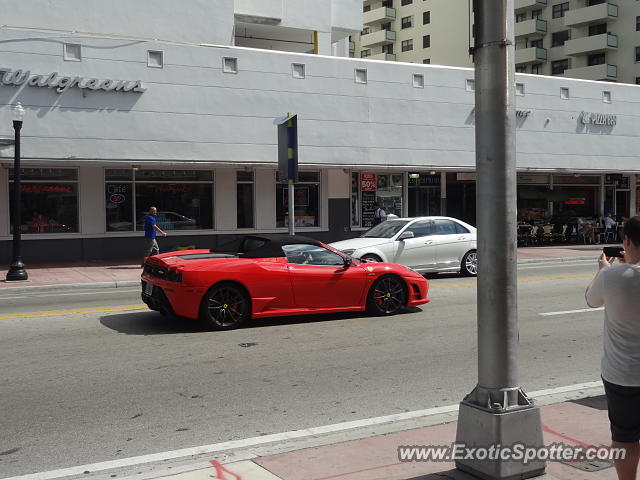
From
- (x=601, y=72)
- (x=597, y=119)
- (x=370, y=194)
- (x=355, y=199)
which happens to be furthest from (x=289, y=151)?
(x=601, y=72)

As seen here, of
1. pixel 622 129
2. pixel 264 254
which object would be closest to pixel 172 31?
pixel 264 254

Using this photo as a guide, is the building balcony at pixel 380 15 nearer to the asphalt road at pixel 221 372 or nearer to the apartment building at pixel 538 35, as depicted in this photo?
the apartment building at pixel 538 35

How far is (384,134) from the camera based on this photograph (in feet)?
79.0

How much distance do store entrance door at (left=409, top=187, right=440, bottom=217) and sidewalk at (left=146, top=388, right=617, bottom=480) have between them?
69.4 ft

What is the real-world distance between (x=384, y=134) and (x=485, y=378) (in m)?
20.2

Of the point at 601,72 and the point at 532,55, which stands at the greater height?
the point at 532,55

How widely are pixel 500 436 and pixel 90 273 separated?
50.1 feet

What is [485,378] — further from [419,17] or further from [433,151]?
[419,17]

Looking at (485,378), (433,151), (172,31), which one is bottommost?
(485,378)

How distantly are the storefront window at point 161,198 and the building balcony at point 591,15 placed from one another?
159ft

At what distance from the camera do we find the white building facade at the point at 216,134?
19.5m

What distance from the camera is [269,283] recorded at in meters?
10.0

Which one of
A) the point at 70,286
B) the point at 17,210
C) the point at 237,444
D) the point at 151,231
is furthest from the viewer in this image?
the point at 151,231

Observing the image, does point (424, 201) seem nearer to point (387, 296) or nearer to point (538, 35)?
point (387, 296)
